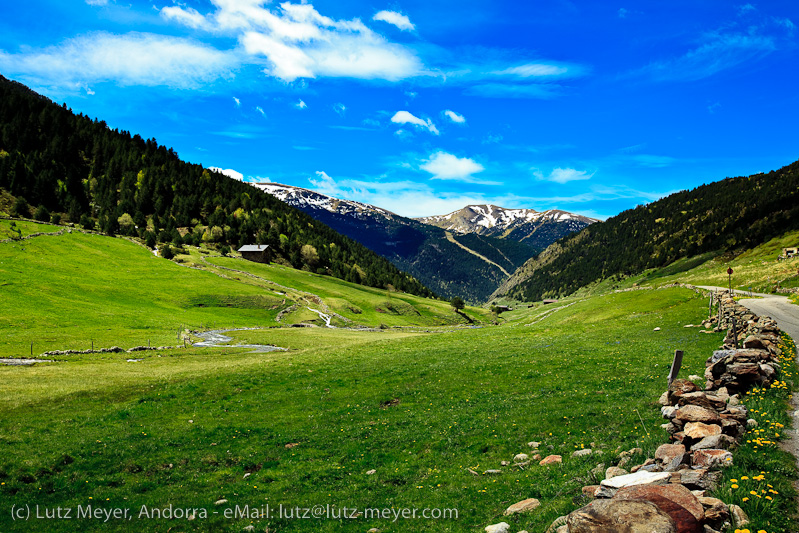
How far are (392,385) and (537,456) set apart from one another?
16.1 meters

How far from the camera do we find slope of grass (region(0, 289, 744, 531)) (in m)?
14.1

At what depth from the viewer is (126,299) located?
79438 millimetres

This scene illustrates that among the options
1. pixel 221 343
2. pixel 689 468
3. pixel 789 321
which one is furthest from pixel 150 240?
pixel 789 321

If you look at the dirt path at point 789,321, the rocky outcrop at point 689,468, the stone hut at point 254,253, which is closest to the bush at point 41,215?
the stone hut at point 254,253

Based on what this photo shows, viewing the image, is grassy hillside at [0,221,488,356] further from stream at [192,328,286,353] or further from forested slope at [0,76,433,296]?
forested slope at [0,76,433,296]

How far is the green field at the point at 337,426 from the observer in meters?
13.9

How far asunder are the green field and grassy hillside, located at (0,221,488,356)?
555 centimetres

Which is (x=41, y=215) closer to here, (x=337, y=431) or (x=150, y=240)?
(x=150, y=240)

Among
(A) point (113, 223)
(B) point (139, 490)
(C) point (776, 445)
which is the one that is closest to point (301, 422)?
(B) point (139, 490)

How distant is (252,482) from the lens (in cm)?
1673

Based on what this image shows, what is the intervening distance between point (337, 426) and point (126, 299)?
255 feet

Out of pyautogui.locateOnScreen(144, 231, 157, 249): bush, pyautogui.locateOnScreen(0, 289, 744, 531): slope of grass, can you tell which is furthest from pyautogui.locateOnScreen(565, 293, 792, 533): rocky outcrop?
pyautogui.locateOnScreen(144, 231, 157, 249): bush

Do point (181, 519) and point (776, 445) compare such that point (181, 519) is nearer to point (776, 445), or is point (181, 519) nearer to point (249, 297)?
point (776, 445)

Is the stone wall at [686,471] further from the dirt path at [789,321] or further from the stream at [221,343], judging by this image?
the stream at [221,343]
